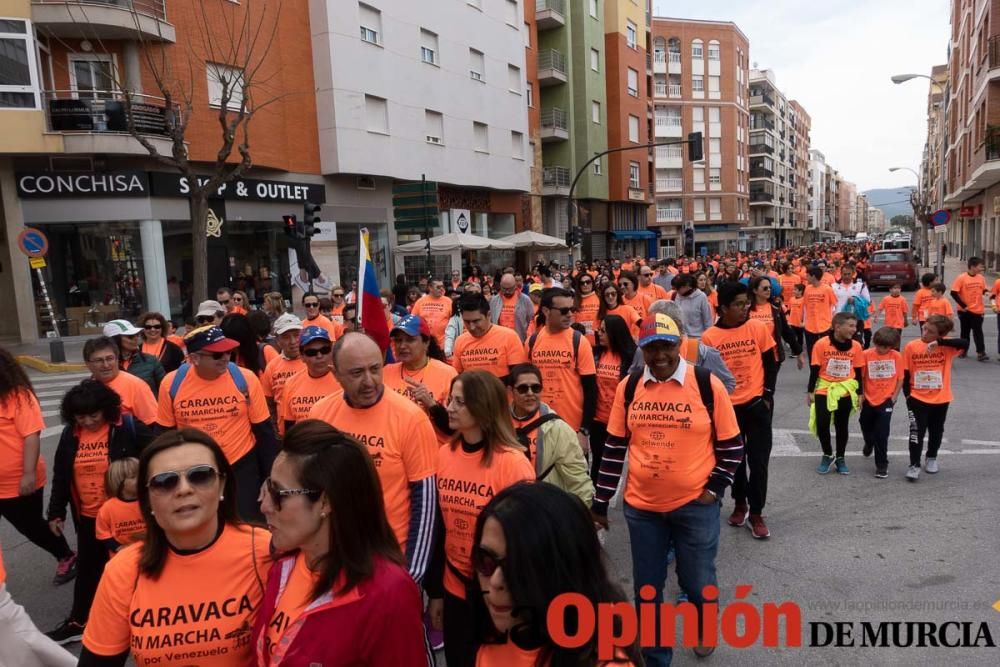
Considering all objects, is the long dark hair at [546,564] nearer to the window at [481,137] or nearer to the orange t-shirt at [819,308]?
the orange t-shirt at [819,308]

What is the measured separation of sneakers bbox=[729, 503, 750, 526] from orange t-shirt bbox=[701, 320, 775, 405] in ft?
3.20

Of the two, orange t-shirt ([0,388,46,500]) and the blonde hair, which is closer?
the blonde hair

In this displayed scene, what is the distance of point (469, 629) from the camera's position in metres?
3.00

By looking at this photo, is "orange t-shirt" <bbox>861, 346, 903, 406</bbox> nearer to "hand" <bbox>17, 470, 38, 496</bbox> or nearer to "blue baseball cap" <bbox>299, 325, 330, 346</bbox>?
"blue baseball cap" <bbox>299, 325, 330, 346</bbox>

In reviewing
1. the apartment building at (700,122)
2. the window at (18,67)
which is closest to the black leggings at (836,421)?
the window at (18,67)

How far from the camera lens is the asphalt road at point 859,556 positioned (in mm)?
3838

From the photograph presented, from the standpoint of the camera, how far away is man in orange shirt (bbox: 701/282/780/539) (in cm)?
510

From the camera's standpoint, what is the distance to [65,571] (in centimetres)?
498

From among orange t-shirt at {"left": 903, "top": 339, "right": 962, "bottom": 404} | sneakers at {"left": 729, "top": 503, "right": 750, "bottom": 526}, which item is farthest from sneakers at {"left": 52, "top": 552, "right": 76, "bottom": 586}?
orange t-shirt at {"left": 903, "top": 339, "right": 962, "bottom": 404}

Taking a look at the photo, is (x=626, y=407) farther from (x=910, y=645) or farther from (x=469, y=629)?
(x=910, y=645)

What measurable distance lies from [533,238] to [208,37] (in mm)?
13895

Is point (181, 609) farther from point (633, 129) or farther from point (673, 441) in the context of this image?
point (633, 129)

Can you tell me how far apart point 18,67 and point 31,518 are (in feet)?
55.2

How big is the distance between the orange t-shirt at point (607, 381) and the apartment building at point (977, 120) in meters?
24.2
